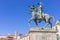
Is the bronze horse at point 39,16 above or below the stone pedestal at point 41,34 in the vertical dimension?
above

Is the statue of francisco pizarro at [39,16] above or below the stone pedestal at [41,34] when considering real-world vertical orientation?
above

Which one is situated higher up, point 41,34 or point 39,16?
point 39,16

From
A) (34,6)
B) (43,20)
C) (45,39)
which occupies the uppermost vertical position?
(34,6)

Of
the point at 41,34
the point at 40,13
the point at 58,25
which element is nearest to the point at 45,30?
the point at 41,34

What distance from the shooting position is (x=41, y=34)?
2244 centimetres

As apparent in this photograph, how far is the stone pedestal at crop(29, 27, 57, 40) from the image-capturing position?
876 inches

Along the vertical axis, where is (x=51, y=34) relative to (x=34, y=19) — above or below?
below

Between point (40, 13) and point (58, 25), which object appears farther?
point (58, 25)

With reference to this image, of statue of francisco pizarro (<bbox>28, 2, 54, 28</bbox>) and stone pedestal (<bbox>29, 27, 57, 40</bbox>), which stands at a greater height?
statue of francisco pizarro (<bbox>28, 2, 54, 28</bbox>)

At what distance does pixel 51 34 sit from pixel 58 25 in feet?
51.8

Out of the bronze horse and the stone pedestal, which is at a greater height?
the bronze horse

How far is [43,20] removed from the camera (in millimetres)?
23312

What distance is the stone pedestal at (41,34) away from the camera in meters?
22.3

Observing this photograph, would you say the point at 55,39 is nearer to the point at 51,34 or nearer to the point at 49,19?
the point at 51,34
